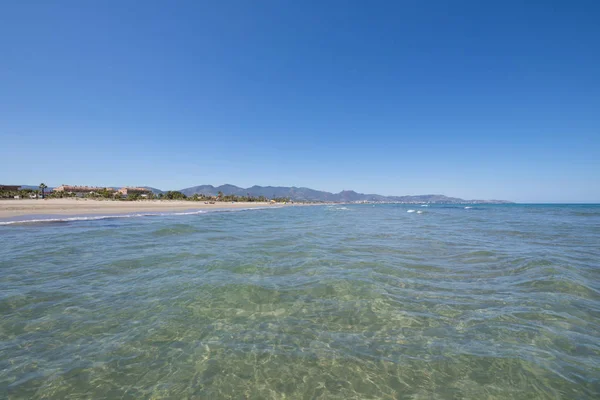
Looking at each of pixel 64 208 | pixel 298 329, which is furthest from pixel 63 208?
pixel 298 329

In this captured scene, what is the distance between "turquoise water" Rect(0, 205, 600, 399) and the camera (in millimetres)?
3473

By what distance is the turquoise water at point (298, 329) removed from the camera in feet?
11.4

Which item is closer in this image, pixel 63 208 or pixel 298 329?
pixel 298 329

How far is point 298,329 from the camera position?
4.89m

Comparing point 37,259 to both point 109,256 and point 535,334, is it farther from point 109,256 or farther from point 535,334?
point 535,334

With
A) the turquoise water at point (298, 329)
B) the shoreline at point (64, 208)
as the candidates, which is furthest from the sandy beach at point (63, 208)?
the turquoise water at point (298, 329)

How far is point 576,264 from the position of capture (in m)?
9.45

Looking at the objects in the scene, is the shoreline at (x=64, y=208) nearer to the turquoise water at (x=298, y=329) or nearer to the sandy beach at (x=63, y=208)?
the sandy beach at (x=63, y=208)

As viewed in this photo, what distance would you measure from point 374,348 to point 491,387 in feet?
5.36

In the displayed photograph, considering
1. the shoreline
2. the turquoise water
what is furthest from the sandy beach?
the turquoise water

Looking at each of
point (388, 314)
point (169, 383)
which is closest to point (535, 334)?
point (388, 314)

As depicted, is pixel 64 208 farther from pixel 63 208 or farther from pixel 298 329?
pixel 298 329

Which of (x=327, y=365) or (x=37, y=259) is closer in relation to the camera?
(x=327, y=365)

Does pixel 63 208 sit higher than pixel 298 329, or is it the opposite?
pixel 63 208
